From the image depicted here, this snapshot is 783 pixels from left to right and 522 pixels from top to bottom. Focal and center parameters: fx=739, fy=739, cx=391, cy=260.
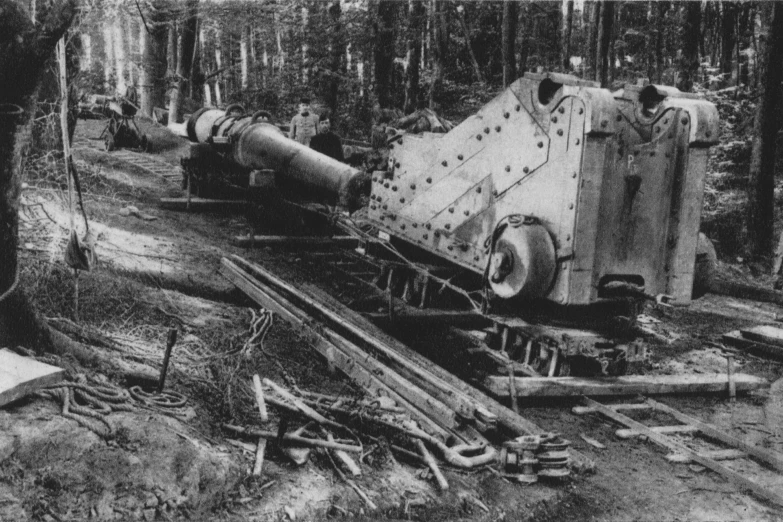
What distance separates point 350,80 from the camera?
22.4 m

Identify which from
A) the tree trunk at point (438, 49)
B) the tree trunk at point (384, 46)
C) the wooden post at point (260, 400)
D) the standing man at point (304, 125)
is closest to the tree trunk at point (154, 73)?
the tree trunk at point (384, 46)

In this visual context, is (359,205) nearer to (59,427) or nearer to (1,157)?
(1,157)

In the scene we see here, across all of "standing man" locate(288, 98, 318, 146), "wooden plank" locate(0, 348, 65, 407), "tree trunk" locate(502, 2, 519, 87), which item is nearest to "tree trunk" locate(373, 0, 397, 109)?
"tree trunk" locate(502, 2, 519, 87)

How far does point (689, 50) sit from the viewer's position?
16969 mm

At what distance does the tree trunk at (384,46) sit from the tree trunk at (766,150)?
378 inches

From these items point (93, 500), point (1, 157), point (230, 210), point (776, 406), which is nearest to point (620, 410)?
point (776, 406)

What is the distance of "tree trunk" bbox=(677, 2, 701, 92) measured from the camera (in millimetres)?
16078

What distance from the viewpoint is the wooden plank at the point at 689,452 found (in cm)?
464

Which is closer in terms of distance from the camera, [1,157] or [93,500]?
[93,500]

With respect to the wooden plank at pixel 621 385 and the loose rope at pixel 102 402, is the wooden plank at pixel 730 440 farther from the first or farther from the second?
the loose rope at pixel 102 402

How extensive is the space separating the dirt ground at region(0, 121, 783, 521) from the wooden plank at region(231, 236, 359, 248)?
6.46ft

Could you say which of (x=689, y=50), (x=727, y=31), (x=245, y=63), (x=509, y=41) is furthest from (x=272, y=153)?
(x=245, y=63)

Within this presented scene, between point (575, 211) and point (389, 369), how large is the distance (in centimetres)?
196

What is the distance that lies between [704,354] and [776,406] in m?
1.48
